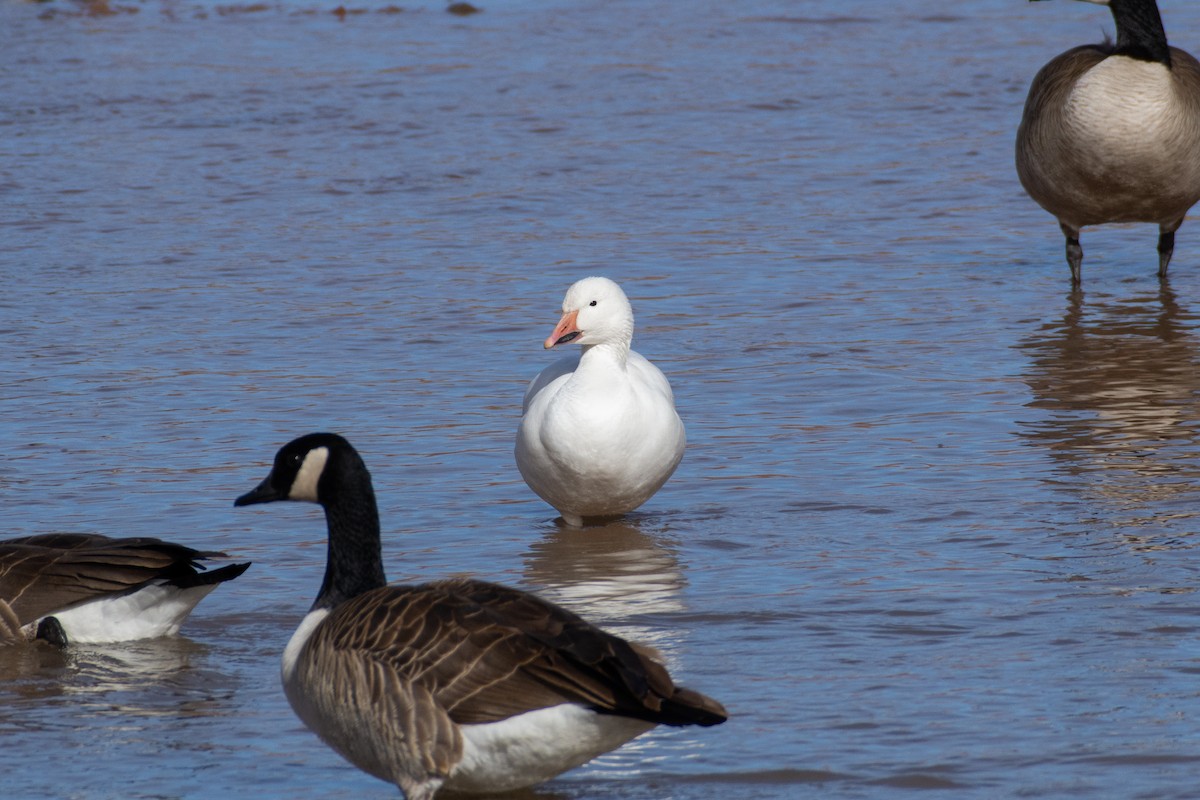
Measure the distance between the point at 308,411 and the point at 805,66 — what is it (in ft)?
36.6

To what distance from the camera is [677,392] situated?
366 inches

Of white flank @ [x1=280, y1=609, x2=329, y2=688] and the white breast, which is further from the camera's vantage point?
the white breast

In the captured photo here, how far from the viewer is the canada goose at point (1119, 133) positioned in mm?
10562

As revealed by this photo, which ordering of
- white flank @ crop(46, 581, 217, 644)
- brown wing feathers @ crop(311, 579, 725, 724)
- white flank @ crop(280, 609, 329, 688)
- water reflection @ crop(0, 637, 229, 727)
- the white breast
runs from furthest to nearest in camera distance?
the white breast < white flank @ crop(46, 581, 217, 644) < water reflection @ crop(0, 637, 229, 727) < white flank @ crop(280, 609, 329, 688) < brown wing feathers @ crop(311, 579, 725, 724)

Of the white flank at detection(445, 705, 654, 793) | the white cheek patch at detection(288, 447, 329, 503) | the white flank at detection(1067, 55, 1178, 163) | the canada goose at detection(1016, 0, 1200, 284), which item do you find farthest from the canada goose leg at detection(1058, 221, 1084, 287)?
the white flank at detection(445, 705, 654, 793)

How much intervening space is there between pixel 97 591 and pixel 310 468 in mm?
1364

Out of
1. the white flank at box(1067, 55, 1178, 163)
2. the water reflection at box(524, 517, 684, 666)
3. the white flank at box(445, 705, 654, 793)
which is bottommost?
the water reflection at box(524, 517, 684, 666)

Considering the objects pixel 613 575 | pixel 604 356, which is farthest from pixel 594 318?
pixel 613 575

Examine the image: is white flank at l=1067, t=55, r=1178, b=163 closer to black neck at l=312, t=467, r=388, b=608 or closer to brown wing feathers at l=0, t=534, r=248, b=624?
brown wing feathers at l=0, t=534, r=248, b=624

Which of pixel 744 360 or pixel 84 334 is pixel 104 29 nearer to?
pixel 84 334

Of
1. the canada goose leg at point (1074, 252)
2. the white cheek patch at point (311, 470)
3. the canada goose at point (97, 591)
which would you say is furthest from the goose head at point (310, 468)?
the canada goose leg at point (1074, 252)

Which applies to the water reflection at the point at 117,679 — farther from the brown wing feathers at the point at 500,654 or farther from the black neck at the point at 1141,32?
the black neck at the point at 1141,32

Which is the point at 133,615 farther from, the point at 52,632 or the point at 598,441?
the point at 598,441

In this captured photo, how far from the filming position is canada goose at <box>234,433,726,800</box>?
4.43 meters
